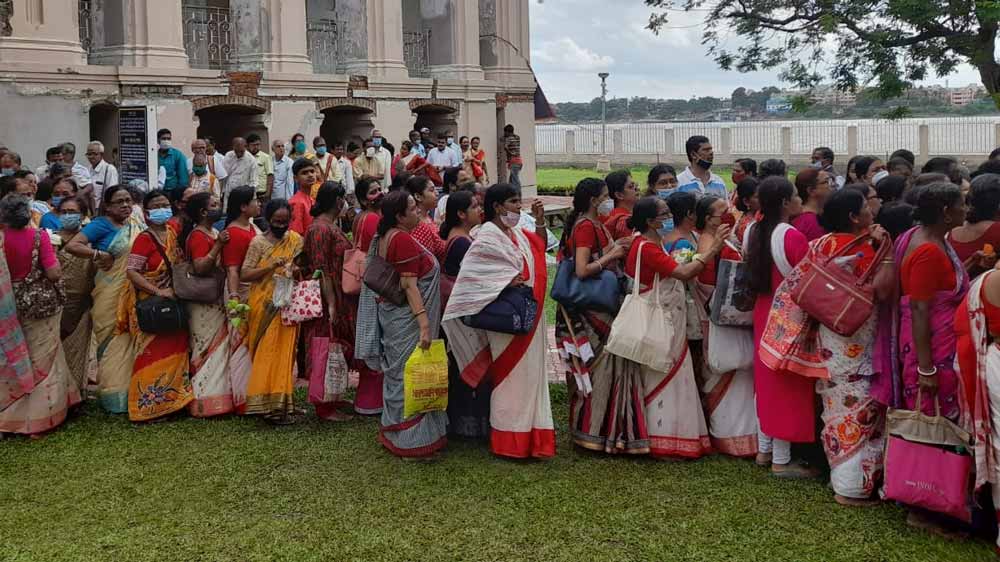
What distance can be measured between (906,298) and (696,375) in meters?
1.51

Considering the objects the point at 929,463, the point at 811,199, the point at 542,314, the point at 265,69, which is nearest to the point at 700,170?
the point at 811,199

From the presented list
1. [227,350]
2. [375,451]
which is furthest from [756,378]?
[227,350]

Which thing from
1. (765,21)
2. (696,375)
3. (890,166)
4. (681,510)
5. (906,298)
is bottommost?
(681,510)

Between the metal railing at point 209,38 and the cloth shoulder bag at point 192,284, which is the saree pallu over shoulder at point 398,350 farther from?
the metal railing at point 209,38

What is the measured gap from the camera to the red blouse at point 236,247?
655cm

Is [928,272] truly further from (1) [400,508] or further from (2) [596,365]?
(1) [400,508]

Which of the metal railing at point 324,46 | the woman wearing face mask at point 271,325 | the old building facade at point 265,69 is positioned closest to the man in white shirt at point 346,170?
the old building facade at point 265,69

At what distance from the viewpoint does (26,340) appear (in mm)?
6453

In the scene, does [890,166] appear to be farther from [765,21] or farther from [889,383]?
[765,21]

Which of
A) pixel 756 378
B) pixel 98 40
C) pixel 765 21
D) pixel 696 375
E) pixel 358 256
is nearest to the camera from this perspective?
pixel 756 378

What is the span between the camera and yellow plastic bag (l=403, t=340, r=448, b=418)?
5645 mm

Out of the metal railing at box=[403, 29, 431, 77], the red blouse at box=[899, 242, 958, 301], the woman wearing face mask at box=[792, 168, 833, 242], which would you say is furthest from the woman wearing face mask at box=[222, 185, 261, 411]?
the metal railing at box=[403, 29, 431, 77]

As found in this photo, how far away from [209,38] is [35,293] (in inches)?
486

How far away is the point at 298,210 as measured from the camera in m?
8.09
